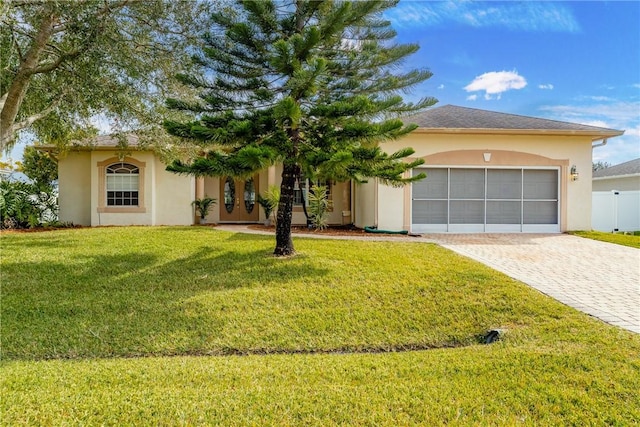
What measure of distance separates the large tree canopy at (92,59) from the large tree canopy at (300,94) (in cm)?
119

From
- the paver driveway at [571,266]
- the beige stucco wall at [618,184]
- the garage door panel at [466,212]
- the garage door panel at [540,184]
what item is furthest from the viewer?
the beige stucco wall at [618,184]

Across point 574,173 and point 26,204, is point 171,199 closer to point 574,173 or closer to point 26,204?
point 26,204

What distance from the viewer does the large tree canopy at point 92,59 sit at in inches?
313

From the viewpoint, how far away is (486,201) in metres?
13.6

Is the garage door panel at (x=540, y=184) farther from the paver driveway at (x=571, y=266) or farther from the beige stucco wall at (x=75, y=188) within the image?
the beige stucco wall at (x=75, y=188)

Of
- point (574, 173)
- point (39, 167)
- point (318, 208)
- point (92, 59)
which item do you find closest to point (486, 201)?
point (574, 173)

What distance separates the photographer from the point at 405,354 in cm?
468

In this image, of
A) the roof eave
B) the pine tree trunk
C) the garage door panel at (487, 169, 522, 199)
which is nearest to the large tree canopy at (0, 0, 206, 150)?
the pine tree trunk

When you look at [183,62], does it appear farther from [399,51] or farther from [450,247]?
[450,247]

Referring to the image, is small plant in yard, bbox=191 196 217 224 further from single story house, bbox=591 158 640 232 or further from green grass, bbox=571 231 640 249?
single story house, bbox=591 158 640 232

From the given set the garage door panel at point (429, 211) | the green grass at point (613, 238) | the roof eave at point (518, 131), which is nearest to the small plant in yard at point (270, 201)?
the garage door panel at point (429, 211)

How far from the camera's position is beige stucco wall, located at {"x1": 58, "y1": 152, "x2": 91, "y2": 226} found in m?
15.4

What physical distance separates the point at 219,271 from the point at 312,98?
13.5 ft

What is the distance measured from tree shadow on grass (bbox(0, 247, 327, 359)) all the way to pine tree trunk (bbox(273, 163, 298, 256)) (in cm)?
43
